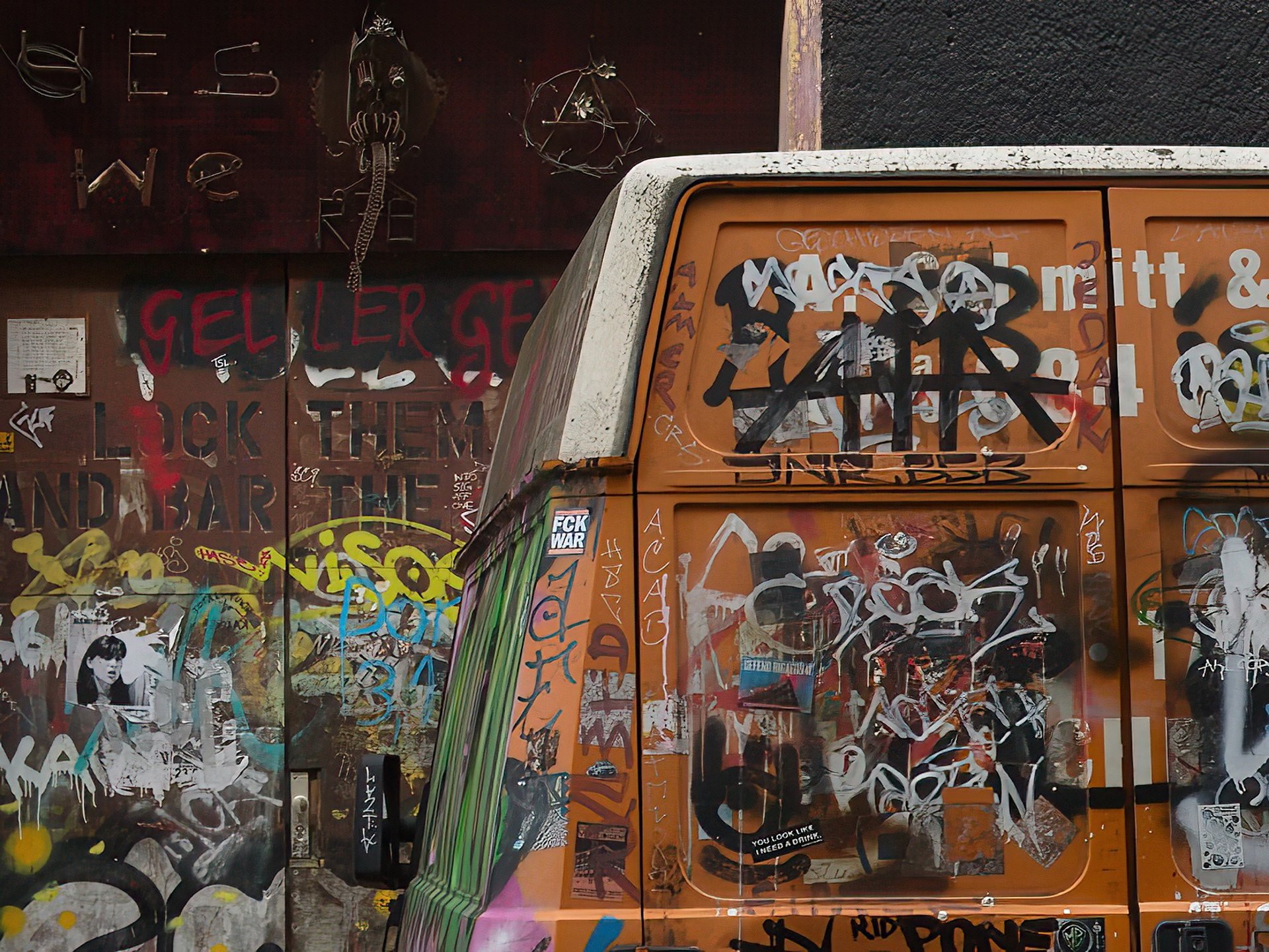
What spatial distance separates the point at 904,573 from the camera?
97.9 inches

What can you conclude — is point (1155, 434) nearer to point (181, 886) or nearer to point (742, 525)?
point (742, 525)

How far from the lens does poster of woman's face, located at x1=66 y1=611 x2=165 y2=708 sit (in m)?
7.71

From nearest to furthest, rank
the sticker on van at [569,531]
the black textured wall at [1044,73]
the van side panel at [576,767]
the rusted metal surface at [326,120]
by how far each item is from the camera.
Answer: the van side panel at [576,767] < the sticker on van at [569,531] < the black textured wall at [1044,73] < the rusted metal surface at [326,120]

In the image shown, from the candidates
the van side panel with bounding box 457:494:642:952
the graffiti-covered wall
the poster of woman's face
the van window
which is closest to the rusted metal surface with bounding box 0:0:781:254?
the graffiti-covered wall

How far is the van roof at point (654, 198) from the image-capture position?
248 cm

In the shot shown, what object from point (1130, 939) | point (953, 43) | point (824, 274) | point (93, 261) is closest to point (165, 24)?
point (93, 261)

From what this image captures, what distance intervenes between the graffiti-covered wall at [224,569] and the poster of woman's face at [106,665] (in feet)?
0.04

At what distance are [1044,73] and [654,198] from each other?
3.07m

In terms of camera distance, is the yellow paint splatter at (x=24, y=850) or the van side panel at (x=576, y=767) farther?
the yellow paint splatter at (x=24, y=850)

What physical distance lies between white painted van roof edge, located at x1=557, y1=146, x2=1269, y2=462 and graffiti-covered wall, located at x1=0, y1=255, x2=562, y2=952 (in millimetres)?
5357

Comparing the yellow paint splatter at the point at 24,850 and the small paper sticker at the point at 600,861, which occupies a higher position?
the small paper sticker at the point at 600,861

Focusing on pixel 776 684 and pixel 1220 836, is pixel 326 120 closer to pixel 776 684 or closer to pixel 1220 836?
pixel 776 684

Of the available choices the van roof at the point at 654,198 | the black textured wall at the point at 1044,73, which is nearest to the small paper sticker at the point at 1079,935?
the van roof at the point at 654,198

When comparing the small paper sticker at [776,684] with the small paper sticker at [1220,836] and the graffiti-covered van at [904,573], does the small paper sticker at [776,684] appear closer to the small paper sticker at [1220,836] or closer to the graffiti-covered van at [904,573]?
the graffiti-covered van at [904,573]
